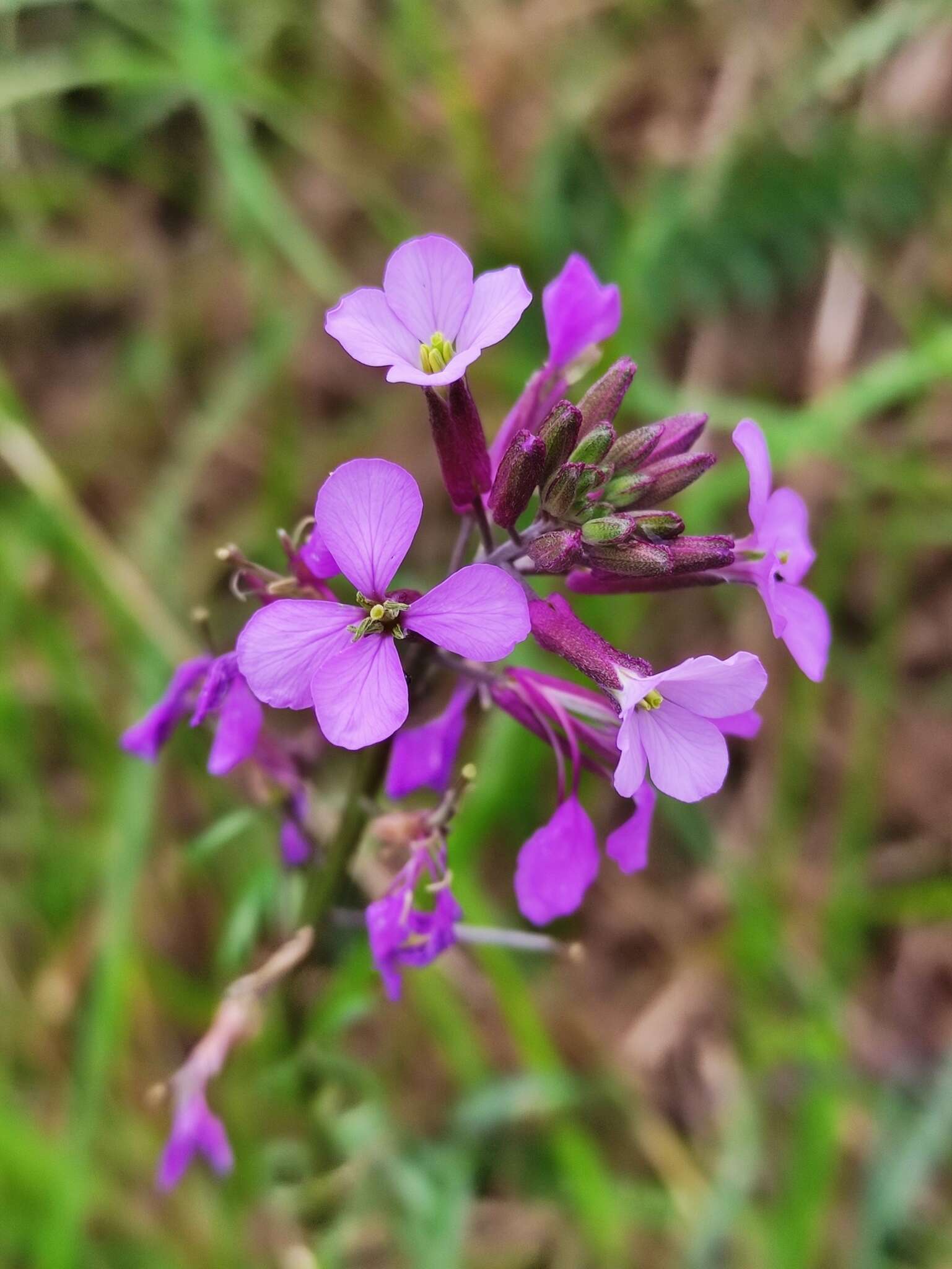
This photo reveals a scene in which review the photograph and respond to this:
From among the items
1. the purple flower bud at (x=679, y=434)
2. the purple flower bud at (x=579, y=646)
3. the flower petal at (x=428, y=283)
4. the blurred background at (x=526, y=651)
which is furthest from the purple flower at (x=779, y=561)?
the blurred background at (x=526, y=651)

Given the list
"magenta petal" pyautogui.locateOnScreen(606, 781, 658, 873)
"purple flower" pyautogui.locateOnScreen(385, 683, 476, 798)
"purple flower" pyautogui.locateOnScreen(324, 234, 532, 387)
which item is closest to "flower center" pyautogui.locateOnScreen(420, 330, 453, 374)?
"purple flower" pyautogui.locateOnScreen(324, 234, 532, 387)

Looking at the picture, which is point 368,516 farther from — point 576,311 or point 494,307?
point 576,311

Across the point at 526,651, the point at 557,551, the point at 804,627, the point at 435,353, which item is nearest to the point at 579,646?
the point at 557,551

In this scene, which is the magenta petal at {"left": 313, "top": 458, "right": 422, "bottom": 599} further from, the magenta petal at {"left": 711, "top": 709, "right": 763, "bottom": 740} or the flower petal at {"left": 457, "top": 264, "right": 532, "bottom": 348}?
the magenta petal at {"left": 711, "top": 709, "right": 763, "bottom": 740}

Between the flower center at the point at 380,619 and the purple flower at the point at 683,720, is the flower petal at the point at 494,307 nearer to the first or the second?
the flower center at the point at 380,619

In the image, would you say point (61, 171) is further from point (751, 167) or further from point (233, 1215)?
point (233, 1215)

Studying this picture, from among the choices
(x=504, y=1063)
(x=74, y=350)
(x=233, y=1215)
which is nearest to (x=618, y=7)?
(x=74, y=350)
